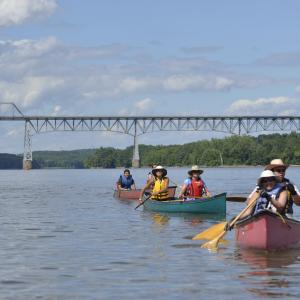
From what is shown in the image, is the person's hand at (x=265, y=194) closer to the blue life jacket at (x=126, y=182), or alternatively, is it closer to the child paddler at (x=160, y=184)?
the child paddler at (x=160, y=184)

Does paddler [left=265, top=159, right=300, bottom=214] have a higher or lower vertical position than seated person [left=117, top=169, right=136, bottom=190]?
higher

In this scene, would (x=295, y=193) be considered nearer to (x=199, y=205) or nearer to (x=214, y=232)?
A: (x=214, y=232)

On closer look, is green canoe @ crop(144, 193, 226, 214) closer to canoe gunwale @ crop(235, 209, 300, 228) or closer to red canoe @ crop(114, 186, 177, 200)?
canoe gunwale @ crop(235, 209, 300, 228)

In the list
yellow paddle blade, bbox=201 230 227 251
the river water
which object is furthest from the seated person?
yellow paddle blade, bbox=201 230 227 251

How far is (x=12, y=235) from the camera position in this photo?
22031 mm

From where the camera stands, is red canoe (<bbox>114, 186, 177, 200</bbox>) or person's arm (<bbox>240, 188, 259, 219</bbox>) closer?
person's arm (<bbox>240, 188, 259, 219</bbox>)

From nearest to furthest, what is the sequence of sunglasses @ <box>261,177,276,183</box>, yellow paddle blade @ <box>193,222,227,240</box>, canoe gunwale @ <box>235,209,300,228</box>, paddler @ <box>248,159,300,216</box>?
sunglasses @ <box>261,177,276,183</box>, canoe gunwale @ <box>235,209,300,228</box>, paddler @ <box>248,159,300,216</box>, yellow paddle blade @ <box>193,222,227,240</box>

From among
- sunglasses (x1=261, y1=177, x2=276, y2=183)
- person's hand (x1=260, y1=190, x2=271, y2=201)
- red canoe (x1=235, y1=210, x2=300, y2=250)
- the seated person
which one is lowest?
red canoe (x1=235, y1=210, x2=300, y2=250)

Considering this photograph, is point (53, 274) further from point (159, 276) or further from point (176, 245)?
point (176, 245)

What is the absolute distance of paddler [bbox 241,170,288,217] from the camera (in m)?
16.2

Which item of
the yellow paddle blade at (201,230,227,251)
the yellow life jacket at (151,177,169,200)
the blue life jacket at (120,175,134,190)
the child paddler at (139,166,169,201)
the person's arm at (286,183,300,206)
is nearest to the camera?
the person's arm at (286,183,300,206)

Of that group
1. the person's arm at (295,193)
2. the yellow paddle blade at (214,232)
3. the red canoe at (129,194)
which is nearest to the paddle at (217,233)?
the yellow paddle blade at (214,232)

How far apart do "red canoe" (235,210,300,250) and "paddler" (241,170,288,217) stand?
0.21 metres

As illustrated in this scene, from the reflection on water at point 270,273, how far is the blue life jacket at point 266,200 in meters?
0.86
